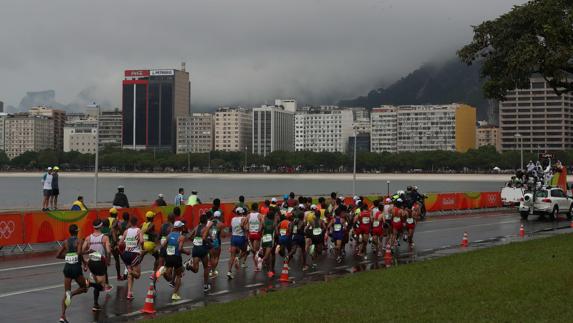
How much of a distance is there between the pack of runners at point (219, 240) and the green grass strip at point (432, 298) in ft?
7.30

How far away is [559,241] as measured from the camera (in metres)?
21.6

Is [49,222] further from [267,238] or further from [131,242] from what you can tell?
[131,242]

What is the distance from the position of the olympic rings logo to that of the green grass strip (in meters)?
12.1

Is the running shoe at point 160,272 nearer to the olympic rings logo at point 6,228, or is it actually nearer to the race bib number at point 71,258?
the race bib number at point 71,258

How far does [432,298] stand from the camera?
1267 centimetres

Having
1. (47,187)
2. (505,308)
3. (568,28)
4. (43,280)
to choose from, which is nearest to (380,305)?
(505,308)

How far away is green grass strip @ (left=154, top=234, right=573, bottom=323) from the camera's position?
36.6 feet

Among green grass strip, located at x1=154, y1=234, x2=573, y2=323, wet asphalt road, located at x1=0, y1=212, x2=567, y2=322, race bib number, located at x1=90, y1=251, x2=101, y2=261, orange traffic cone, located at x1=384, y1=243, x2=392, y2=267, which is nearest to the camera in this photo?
green grass strip, located at x1=154, y1=234, x2=573, y2=323

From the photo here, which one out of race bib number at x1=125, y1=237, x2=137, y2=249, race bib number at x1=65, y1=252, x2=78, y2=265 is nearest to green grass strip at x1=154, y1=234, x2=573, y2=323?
race bib number at x1=65, y1=252, x2=78, y2=265

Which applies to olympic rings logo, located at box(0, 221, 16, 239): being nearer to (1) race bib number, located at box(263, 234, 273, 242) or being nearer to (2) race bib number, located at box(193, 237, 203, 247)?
(2) race bib number, located at box(193, 237, 203, 247)

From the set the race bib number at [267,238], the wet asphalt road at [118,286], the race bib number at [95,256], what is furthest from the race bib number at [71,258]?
the race bib number at [267,238]

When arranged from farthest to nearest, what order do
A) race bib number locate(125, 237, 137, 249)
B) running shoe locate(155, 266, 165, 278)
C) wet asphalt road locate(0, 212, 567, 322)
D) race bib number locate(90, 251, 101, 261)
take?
race bib number locate(125, 237, 137, 249) < running shoe locate(155, 266, 165, 278) < race bib number locate(90, 251, 101, 261) < wet asphalt road locate(0, 212, 567, 322)

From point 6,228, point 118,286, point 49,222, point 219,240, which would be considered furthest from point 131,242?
point 49,222

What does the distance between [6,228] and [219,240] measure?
9026 millimetres
